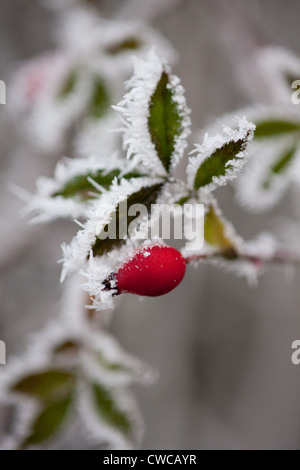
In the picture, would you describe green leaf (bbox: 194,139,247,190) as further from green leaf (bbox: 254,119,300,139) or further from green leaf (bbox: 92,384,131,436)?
green leaf (bbox: 92,384,131,436)

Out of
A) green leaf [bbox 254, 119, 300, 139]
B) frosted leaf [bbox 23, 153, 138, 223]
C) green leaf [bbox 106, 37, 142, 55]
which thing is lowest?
frosted leaf [bbox 23, 153, 138, 223]

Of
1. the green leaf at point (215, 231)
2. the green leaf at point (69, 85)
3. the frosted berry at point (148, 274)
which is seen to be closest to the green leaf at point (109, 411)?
the green leaf at point (215, 231)

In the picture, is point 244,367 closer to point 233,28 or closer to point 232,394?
point 232,394

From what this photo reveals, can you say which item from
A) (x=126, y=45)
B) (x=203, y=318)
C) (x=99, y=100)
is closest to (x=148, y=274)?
(x=126, y=45)

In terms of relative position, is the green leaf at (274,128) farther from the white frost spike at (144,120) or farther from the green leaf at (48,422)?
the green leaf at (48,422)

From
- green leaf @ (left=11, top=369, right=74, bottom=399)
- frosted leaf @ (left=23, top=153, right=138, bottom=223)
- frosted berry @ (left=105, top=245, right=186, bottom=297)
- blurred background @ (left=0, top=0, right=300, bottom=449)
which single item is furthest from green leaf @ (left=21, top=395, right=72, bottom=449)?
blurred background @ (left=0, top=0, right=300, bottom=449)

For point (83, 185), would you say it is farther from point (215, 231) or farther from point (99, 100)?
point (99, 100)
